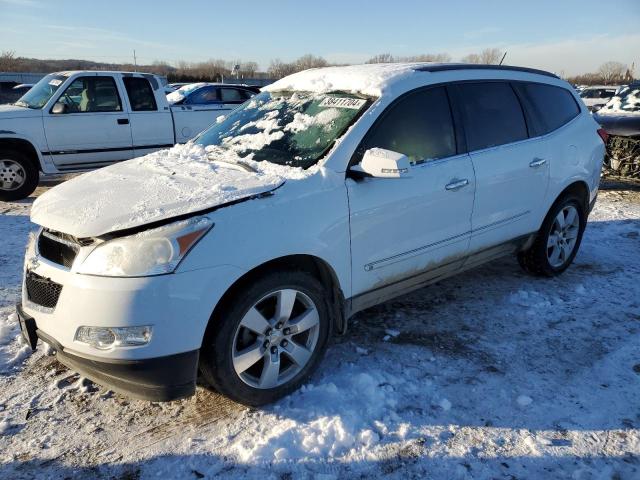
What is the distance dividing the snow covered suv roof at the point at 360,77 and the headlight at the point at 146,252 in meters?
1.57

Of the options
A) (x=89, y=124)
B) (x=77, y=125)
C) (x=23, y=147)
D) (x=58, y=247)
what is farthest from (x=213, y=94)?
(x=58, y=247)

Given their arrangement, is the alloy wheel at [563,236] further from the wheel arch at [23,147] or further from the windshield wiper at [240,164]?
the wheel arch at [23,147]

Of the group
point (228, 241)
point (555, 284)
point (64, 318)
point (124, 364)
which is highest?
point (228, 241)

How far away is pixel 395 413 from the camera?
9.39 ft

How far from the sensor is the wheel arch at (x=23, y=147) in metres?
7.75

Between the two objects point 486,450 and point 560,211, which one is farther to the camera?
point 560,211

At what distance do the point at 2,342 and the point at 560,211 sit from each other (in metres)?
4.59

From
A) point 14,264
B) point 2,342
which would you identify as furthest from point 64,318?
point 14,264

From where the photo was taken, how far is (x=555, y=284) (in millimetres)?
4734

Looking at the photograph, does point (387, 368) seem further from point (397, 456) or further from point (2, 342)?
point (2, 342)

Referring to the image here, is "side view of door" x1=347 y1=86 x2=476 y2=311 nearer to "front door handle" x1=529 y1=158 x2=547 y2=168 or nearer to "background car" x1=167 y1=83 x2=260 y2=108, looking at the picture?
"front door handle" x1=529 y1=158 x2=547 y2=168

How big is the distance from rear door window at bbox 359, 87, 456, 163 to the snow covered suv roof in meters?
0.17

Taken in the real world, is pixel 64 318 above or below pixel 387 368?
above

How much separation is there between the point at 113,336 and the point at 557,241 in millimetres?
3958
